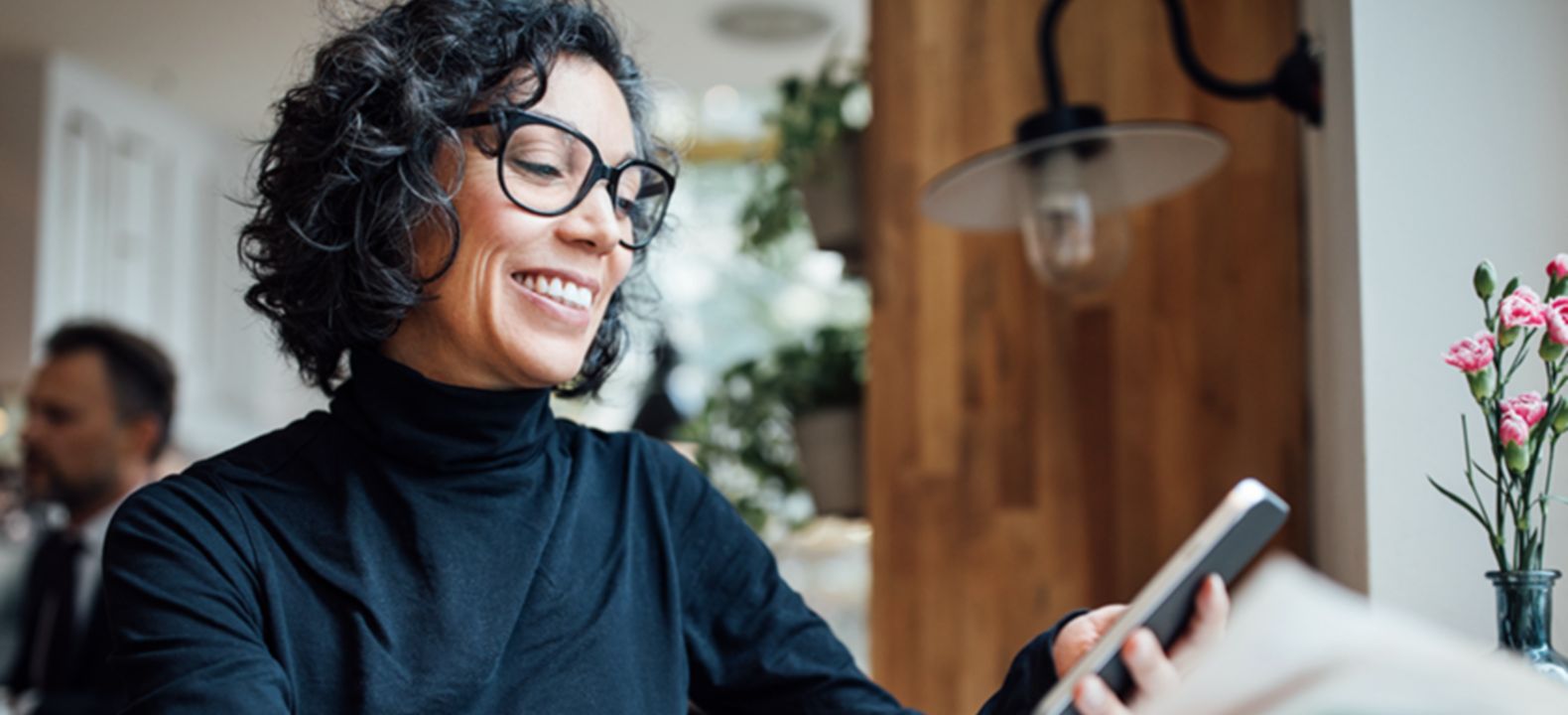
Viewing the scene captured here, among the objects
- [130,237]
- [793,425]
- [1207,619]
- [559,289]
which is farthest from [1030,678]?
[130,237]

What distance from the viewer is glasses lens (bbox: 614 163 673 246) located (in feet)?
3.98

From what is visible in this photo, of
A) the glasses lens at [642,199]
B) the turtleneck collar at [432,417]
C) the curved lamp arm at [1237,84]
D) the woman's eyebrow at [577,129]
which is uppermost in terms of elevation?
the curved lamp arm at [1237,84]

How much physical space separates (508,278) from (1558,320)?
76 centimetres

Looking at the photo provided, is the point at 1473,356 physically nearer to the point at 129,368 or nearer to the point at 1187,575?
the point at 1187,575

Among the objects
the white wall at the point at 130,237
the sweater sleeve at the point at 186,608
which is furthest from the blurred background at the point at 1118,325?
the white wall at the point at 130,237

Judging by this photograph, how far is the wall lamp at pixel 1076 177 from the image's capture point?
6.04ft

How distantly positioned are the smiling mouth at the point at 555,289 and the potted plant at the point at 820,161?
1.36m

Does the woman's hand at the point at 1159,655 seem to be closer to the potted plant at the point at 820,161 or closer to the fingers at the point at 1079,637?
the fingers at the point at 1079,637

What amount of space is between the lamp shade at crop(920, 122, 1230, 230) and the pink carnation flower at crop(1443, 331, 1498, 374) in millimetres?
751

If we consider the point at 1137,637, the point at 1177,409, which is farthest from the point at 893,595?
the point at 1137,637

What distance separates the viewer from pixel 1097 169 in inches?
74.9

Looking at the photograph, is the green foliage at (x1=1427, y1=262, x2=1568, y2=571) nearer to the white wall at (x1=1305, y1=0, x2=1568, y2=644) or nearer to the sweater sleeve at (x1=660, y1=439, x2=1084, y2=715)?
the white wall at (x1=1305, y1=0, x2=1568, y2=644)

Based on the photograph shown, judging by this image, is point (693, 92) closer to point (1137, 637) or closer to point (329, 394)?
point (329, 394)

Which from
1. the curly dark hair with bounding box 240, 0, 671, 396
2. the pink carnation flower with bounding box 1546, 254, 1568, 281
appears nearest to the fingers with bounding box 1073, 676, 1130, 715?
the pink carnation flower with bounding box 1546, 254, 1568, 281
